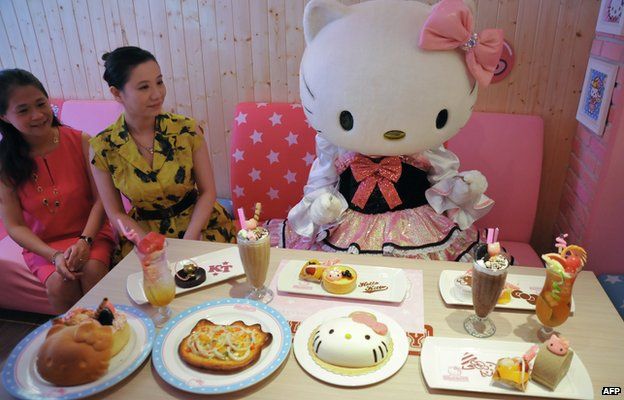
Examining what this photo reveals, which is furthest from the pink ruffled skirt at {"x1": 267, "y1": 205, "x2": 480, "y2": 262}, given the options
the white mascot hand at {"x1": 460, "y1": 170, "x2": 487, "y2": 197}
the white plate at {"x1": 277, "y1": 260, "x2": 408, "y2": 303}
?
the white plate at {"x1": 277, "y1": 260, "x2": 408, "y2": 303}

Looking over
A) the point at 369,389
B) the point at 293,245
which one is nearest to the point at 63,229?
the point at 293,245

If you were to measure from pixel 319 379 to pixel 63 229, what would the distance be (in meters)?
1.44

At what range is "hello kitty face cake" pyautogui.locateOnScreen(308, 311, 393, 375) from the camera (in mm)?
969

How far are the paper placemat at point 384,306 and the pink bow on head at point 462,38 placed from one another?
0.65 metres

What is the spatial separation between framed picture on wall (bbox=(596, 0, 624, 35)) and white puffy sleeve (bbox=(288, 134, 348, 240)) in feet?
3.52

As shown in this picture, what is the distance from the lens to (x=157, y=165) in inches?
68.6

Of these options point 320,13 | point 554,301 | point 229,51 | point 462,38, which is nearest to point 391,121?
point 462,38

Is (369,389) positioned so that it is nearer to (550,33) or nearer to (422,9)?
(422,9)

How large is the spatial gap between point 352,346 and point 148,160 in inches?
44.5

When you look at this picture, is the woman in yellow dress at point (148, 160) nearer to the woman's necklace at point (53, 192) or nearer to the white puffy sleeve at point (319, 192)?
the woman's necklace at point (53, 192)

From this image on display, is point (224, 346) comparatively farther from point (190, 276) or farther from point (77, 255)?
point (77, 255)

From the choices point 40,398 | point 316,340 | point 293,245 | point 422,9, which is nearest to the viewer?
point 40,398

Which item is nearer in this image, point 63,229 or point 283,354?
point 283,354

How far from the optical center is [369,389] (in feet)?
3.05
